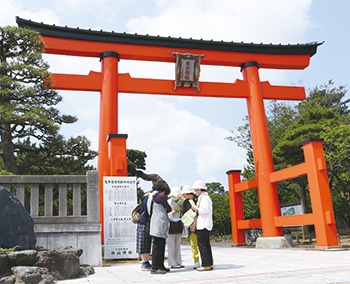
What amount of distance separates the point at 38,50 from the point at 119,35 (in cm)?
350

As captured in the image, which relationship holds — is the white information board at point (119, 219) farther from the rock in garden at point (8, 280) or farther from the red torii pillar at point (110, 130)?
the rock in garden at point (8, 280)

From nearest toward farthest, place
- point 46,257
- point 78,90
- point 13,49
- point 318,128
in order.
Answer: point 46,257 → point 13,49 → point 78,90 → point 318,128

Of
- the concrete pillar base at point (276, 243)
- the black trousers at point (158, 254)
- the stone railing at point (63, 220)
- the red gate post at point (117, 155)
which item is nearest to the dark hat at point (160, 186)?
the black trousers at point (158, 254)

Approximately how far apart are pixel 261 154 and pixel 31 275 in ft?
30.6

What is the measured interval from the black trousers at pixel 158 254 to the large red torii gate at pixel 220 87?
4499 mm

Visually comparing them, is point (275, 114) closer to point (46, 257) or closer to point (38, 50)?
point (38, 50)

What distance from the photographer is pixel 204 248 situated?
5.24m

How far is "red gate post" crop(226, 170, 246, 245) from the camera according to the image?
13.5 metres

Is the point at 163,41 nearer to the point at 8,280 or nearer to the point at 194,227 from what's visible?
the point at 194,227

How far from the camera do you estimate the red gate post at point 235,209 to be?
530 inches

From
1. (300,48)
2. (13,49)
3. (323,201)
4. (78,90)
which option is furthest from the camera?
(300,48)

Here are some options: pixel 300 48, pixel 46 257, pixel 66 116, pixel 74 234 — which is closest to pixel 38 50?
pixel 66 116

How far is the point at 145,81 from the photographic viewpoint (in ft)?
38.7

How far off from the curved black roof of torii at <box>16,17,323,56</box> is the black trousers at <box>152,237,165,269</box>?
8.41m
